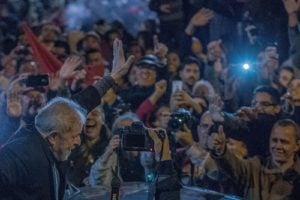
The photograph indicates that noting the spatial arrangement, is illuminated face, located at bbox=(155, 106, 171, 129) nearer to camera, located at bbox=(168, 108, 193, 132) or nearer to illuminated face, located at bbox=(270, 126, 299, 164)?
illuminated face, located at bbox=(270, 126, 299, 164)

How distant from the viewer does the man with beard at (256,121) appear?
5.84 metres

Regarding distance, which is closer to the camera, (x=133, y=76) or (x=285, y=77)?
(x=285, y=77)

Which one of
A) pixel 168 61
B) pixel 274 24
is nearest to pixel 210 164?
pixel 274 24

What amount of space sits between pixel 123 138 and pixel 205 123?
7.03 ft

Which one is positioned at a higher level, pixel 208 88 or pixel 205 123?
pixel 208 88

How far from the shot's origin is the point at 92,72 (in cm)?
810

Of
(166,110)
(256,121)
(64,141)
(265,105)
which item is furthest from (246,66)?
(64,141)

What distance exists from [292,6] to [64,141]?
4.13 meters

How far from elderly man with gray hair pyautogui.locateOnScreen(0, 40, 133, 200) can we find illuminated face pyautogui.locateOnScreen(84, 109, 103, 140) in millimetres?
2261

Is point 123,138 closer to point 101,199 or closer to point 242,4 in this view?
point 101,199

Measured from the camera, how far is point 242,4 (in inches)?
332

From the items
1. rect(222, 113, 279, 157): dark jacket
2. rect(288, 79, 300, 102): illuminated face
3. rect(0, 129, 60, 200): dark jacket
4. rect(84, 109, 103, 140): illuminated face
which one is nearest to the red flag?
rect(84, 109, 103, 140): illuminated face

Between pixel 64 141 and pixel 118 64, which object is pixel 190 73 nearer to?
pixel 118 64

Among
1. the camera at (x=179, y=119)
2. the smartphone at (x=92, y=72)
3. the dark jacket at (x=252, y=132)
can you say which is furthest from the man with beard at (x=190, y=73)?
the camera at (x=179, y=119)
